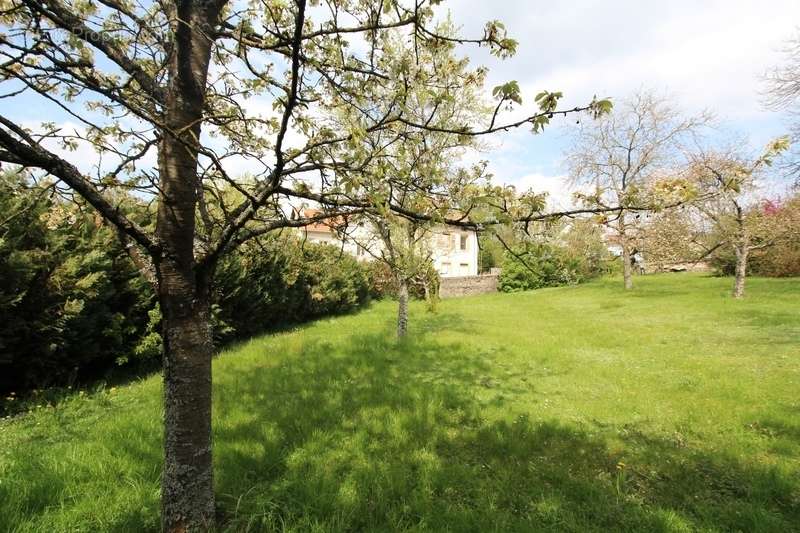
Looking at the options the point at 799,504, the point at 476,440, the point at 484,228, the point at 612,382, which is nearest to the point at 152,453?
the point at 476,440

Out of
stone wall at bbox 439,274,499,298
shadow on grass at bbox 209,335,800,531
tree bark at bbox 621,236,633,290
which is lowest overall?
shadow on grass at bbox 209,335,800,531

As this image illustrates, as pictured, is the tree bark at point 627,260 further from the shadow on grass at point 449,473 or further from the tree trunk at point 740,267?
the shadow on grass at point 449,473


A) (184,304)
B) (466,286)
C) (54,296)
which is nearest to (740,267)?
(466,286)

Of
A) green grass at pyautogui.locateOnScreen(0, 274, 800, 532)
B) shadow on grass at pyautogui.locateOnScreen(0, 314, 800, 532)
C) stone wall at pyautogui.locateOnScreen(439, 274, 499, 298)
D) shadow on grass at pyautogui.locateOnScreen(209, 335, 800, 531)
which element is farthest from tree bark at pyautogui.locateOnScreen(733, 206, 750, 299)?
shadow on grass at pyautogui.locateOnScreen(209, 335, 800, 531)

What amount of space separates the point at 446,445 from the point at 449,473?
0.65 meters

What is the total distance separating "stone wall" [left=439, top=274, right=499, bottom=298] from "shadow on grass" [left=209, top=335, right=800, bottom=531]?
2016cm

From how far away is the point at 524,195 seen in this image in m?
2.38

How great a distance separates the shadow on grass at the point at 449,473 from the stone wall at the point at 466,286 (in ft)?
66.1

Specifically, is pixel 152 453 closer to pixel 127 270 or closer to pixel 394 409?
pixel 394 409

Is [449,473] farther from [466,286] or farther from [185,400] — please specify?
[466,286]

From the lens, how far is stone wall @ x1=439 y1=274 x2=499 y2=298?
1052 inches

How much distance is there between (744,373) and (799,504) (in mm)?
4714

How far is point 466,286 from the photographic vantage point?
28.1 meters

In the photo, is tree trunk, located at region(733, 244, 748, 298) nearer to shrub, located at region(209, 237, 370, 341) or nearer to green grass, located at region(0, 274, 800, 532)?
green grass, located at region(0, 274, 800, 532)
